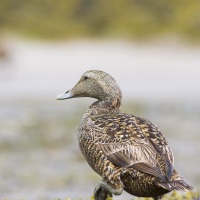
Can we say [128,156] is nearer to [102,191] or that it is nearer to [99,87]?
[102,191]

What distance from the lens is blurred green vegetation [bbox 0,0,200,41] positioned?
39094 millimetres

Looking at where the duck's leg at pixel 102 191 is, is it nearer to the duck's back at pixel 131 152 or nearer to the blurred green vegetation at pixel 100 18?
the duck's back at pixel 131 152

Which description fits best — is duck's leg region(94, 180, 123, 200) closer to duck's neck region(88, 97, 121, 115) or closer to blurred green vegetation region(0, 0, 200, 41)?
duck's neck region(88, 97, 121, 115)

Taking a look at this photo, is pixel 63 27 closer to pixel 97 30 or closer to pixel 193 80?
pixel 97 30

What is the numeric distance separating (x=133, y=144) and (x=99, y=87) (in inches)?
34.8

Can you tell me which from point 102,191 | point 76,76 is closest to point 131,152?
point 102,191

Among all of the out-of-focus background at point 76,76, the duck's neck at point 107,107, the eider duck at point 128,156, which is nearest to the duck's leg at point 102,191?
the eider duck at point 128,156

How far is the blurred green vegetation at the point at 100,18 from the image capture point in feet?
128

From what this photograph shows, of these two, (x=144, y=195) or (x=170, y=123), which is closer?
(x=144, y=195)

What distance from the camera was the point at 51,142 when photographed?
15.6 meters

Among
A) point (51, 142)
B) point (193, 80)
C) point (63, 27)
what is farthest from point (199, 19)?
point (51, 142)

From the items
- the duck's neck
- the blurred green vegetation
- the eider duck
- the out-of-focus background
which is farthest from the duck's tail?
the blurred green vegetation

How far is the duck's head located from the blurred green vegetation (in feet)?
98.7

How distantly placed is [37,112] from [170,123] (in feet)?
10.9
